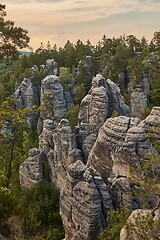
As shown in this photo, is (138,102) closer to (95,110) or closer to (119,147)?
(95,110)

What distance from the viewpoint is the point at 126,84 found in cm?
5803

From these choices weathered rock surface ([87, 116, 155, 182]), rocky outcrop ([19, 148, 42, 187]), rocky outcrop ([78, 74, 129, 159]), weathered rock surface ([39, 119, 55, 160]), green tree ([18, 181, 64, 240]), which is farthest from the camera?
weathered rock surface ([39, 119, 55, 160])

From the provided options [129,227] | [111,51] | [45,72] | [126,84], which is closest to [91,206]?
[129,227]

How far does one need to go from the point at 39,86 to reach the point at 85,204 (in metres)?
40.5

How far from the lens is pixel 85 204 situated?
23812mm

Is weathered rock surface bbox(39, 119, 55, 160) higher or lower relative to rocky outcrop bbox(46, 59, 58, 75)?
lower

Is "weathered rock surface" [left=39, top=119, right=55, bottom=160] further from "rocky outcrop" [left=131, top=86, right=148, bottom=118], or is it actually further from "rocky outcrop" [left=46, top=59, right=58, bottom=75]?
"rocky outcrop" [left=46, top=59, right=58, bottom=75]

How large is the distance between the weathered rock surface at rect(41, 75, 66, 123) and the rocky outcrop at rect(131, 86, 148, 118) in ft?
31.8

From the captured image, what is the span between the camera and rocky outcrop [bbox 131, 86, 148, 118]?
4934 centimetres

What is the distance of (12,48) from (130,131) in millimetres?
11176

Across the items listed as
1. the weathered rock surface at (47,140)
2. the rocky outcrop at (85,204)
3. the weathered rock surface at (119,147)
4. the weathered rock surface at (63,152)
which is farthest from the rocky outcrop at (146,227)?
the weathered rock surface at (47,140)

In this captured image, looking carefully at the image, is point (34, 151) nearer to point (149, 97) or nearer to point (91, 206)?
point (91, 206)

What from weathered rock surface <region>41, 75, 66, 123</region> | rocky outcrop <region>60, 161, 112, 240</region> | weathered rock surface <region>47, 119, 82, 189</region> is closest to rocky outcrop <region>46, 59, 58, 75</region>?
weathered rock surface <region>41, 75, 66, 123</region>

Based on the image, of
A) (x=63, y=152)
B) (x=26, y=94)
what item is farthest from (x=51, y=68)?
(x=63, y=152)
